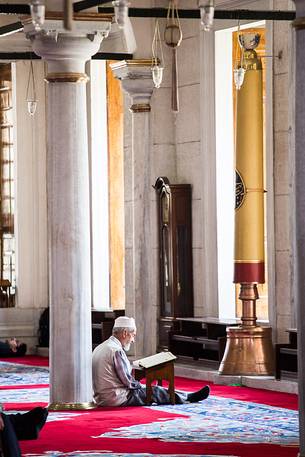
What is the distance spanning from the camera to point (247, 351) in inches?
537

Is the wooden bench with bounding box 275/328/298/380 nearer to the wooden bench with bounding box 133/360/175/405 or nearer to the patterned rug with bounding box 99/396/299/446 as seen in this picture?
the patterned rug with bounding box 99/396/299/446

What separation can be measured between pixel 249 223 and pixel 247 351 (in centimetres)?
139

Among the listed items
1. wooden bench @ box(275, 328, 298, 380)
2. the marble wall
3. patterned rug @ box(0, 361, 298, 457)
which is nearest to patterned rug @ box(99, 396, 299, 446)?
patterned rug @ box(0, 361, 298, 457)

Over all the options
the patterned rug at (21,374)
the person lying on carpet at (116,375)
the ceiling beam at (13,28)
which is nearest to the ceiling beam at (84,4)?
the ceiling beam at (13,28)

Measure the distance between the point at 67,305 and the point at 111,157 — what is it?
729 centimetres

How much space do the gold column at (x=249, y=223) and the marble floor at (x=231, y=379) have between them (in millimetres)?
110

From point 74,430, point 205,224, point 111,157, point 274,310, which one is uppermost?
point 111,157

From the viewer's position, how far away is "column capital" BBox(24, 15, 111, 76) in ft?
36.8

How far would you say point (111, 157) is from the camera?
60.5ft

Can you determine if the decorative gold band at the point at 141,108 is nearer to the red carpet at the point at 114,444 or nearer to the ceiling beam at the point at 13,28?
the ceiling beam at the point at 13,28

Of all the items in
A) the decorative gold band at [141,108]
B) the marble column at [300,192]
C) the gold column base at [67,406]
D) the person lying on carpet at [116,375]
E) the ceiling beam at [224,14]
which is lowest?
the gold column base at [67,406]

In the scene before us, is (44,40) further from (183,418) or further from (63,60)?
(183,418)

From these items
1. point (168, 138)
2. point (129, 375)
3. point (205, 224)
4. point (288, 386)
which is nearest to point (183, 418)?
point (129, 375)

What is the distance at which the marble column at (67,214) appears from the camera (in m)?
11.4
